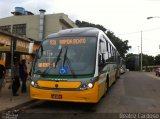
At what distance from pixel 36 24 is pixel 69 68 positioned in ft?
112

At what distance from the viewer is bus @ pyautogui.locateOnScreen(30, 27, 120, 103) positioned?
10.3 meters

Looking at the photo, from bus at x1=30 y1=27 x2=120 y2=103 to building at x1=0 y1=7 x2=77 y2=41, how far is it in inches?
1210

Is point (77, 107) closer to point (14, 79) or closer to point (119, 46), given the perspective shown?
point (14, 79)

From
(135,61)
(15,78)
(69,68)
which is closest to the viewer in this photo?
(69,68)

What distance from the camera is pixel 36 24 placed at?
44.1 m

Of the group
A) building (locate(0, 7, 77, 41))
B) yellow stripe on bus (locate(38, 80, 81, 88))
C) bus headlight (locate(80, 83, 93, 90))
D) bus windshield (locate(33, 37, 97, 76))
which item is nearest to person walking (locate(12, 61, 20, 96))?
bus windshield (locate(33, 37, 97, 76))

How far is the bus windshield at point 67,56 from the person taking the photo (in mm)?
10812

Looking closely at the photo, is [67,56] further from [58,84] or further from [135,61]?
[135,61]

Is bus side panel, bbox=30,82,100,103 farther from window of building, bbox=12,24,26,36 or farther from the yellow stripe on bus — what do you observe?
window of building, bbox=12,24,26,36

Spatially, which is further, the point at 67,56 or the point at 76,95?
the point at 67,56

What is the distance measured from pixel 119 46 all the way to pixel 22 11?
1565 inches

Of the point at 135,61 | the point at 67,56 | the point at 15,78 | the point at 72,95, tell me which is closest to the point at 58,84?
the point at 72,95

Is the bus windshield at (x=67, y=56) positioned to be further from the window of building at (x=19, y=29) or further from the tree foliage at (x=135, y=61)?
the tree foliage at (x=135, y=61)

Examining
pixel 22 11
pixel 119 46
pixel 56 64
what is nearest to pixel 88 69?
pixel 56 64
